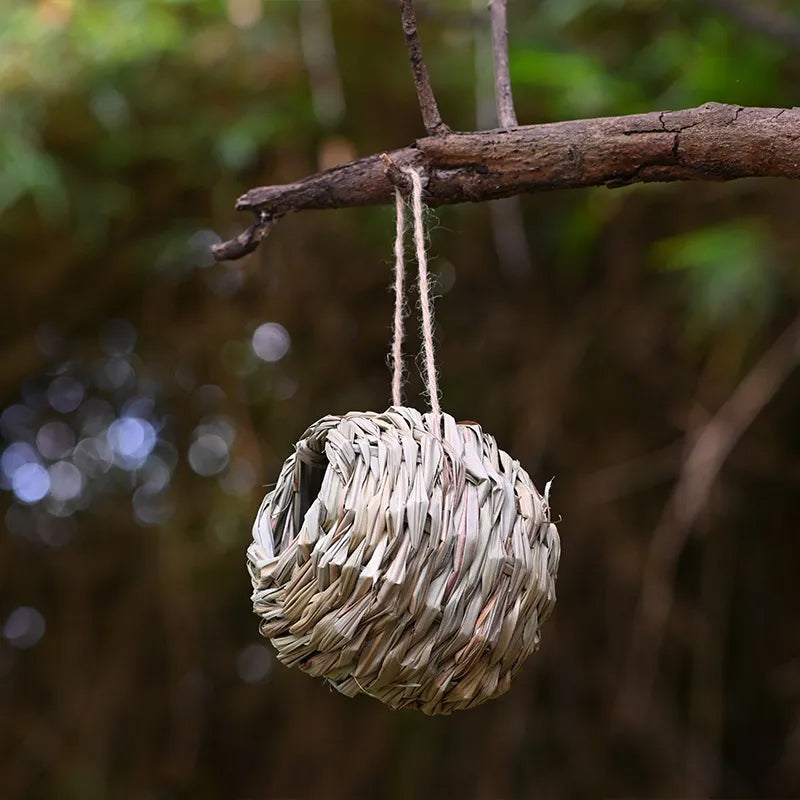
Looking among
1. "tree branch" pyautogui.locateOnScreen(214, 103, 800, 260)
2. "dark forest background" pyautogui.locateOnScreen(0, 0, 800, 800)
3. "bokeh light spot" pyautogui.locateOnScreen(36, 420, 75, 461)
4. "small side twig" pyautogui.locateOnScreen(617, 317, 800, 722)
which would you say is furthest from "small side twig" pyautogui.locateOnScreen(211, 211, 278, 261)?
"bokeh light spot" pyautogui.locateOnScreen(36, 420, 75, 461)

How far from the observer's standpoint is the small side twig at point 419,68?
0.53m

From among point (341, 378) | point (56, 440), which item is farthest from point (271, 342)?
point (56, 440)

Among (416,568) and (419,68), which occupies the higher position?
(419,68)

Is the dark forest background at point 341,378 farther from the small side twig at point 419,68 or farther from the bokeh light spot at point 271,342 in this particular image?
the small side twig at point 419,68

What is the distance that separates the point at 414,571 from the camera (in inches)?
18.1

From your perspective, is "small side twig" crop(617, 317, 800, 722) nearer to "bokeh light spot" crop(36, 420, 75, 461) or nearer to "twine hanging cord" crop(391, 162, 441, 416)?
"twine hanging cord" crop(391, 162, 441, 416)

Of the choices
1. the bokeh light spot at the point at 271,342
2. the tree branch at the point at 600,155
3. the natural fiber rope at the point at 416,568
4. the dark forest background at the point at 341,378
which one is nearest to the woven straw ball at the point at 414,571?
the natural fiber rope at the point at 416,568

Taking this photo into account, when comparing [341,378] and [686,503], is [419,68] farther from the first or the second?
[341,378]

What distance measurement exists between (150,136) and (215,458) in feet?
1.76

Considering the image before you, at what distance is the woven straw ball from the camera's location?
18.3 inches

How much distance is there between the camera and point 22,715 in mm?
1665

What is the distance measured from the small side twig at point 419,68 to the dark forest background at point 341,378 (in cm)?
66

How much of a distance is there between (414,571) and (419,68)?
11.0 inches

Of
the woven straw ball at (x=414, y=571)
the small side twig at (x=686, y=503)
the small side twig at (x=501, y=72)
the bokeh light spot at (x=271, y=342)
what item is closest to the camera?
the woven straw ball at (x=414, y=571)
